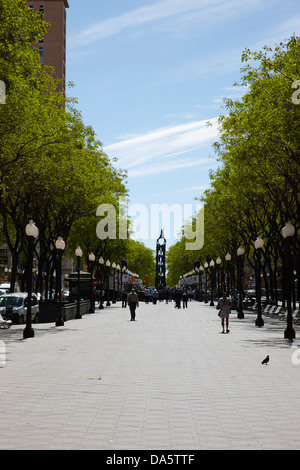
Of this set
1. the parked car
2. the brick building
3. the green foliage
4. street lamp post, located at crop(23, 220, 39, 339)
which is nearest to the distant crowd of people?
the green foliage

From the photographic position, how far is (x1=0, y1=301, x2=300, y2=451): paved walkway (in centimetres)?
778

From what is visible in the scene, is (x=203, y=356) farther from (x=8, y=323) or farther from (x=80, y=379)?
(x=8, y=323)

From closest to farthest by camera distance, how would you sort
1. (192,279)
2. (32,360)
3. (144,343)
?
(32,360)
(144,343)
(192,279)

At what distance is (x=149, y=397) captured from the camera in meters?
10.8

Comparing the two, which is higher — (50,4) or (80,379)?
(50,4)

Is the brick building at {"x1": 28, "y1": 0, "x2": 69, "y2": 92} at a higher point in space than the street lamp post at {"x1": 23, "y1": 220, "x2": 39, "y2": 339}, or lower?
higher

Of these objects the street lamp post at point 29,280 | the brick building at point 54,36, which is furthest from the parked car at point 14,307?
the brick building at point 54,36

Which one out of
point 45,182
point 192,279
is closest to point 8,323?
point 45,182

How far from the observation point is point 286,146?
1137 inches

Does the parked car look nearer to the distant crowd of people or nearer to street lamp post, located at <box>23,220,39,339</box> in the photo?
street lamp post, located at <box>23,220,39,339</box>

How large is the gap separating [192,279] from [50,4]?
2290 inches

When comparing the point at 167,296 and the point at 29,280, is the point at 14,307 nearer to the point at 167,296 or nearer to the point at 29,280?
the point at 29,280

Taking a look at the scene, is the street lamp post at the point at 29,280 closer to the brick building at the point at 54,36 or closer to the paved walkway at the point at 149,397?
the paved walkway at the point at 149,397

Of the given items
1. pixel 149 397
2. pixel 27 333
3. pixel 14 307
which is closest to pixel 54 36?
pixel 14 307
